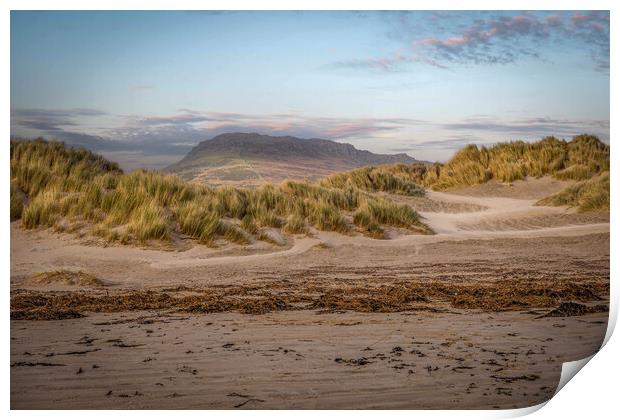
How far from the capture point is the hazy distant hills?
383 cm

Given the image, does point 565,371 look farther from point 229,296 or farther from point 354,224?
point 229,296

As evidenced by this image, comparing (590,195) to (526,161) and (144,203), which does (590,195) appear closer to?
(526,161)

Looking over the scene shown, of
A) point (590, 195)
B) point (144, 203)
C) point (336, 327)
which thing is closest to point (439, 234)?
point (590, 195)

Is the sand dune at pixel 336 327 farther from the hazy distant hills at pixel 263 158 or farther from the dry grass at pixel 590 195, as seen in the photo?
the hazy distant hills at pixel 263 158

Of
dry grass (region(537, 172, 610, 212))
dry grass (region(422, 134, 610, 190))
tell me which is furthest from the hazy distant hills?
dry grass (region(537, 172, 610, 212))

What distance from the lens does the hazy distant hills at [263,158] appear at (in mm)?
3834

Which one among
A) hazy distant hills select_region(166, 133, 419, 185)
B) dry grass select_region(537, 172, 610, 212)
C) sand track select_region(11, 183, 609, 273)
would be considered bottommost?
sand track select_region(11, 183, 609, 273)

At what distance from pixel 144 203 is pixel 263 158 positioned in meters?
0.74

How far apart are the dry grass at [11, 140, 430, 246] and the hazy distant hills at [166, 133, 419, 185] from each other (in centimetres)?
8

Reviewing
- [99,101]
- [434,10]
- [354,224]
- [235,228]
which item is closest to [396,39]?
[434,10]

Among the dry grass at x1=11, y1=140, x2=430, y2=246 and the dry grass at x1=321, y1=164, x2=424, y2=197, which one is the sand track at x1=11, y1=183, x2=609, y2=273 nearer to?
the dry grass at x1=11, y1=140, x2=430, y2=246

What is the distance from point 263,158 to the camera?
3906 mm

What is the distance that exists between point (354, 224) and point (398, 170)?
1.44 feet

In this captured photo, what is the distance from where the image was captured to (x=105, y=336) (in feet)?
10.9
